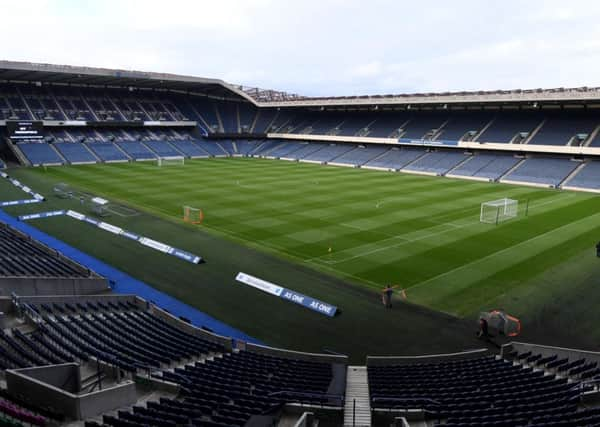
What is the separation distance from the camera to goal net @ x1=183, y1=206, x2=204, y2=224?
34562 millimetres

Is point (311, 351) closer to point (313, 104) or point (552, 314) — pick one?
point (552, 314)

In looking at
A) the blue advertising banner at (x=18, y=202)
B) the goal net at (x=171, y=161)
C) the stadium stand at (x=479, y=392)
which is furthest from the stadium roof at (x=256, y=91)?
the stadium stand at (x=479, y=392)

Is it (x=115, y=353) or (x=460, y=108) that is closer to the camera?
(x=115, y=353)

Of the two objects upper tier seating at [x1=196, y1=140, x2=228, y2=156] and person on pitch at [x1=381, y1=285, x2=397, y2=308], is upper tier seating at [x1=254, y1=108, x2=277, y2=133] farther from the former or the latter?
person on pitch at [x1=381, y1=285, x2=397, y2=308]

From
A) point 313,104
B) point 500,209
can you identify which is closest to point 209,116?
point 313,104

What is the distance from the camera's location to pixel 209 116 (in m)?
95.1

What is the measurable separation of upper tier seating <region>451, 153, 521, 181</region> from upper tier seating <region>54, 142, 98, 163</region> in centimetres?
5686

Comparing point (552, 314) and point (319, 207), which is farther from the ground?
point (319, 207)

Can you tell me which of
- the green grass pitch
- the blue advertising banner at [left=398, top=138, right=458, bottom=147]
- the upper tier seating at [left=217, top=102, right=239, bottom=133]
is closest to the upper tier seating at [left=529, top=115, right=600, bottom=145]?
the green grass pitch

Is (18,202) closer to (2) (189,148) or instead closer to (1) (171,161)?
(1) (171,161)

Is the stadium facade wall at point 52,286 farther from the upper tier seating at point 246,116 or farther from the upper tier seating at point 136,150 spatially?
the upper tier seating at point 246,116

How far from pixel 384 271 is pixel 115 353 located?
15.6 m

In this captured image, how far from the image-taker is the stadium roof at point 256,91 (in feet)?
188

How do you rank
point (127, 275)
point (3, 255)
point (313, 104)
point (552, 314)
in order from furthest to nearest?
point (313, 104) < point (127, 275) < point (3, 255) < point (552, 314)
